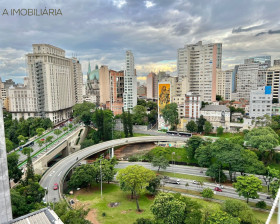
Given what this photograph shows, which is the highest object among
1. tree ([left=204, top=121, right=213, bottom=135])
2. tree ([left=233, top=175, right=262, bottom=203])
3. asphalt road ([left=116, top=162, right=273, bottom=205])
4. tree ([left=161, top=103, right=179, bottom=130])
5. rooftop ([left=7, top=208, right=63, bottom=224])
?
tree ([left=161, top=103, right=179, bottom=130])

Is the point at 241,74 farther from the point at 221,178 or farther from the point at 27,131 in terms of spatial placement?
the point at 27,131

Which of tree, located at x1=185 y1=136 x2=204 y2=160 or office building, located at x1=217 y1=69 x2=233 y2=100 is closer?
tree, located at x1=185 y1=136 x2=204 y2=160

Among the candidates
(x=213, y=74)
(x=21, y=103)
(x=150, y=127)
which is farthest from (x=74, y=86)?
(x=213, y=74)

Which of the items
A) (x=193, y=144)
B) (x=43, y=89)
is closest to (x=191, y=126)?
(x=193, y=144)

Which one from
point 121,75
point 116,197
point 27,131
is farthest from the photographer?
point 121,75

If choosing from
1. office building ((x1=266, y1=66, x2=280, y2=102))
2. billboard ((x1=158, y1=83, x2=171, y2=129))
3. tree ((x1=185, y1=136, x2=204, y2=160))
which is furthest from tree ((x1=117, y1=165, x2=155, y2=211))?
office building ((x1=266, y1=66, x2=280, y2=102))

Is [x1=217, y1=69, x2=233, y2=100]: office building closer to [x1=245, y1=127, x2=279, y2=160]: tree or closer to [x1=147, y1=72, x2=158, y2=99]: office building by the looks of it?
[x1=147, y1=72, x2=158, y2=99]: office building

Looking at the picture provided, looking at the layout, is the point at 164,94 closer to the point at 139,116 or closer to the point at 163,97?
the point at 163,97
